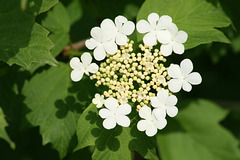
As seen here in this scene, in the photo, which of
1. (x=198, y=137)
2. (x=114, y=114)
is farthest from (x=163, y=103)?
(x=198, y=137)

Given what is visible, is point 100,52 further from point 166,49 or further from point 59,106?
point 59,106

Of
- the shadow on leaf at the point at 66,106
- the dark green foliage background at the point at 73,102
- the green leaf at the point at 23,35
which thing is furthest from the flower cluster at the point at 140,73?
the shadow on leaf at the point at 66,106

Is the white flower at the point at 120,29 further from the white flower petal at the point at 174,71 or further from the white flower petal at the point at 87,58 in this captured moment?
the white flower petal at the point at 174,71

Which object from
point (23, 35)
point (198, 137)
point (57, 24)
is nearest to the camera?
point (23, 35)

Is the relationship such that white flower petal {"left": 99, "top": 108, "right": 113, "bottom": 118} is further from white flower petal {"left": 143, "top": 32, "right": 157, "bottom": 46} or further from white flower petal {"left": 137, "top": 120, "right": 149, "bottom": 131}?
white flower petal {"left": 143, "top": 32, "right": 157, "bottom": 46}

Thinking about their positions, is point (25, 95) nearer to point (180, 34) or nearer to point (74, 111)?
point (74, 111)

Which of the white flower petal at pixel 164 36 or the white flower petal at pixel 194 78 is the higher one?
the white flower petal at pixel 164 36
